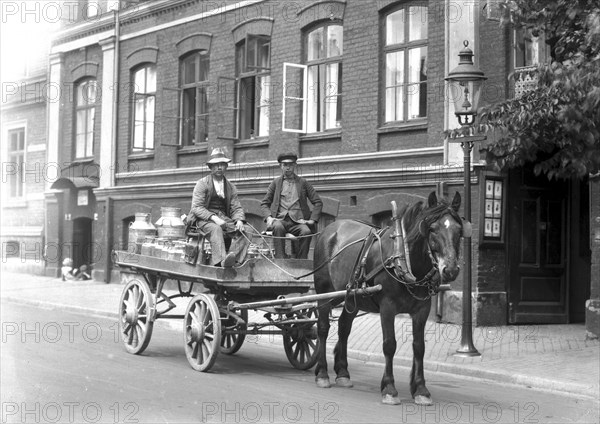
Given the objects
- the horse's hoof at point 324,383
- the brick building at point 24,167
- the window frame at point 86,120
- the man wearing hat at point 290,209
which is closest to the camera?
the horse's hoof at point 324,383

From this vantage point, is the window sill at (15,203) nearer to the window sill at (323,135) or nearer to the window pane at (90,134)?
the window pane at (90,134)

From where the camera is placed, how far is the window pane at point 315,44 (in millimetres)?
19391

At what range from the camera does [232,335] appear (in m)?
11.9

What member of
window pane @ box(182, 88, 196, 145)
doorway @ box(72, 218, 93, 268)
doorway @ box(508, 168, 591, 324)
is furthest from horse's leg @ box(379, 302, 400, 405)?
doorway @ box(72, 218, 93, 268)

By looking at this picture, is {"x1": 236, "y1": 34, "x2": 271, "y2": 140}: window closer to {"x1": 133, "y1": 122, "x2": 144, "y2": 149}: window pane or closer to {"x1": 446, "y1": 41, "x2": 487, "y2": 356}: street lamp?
{"x1": 133, "y1": 122, "x2": 144, "y2": 149}: window pane

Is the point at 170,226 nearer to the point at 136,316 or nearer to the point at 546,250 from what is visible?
the point at 136,316

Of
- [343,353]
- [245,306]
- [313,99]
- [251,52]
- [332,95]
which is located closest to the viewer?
[343,353]

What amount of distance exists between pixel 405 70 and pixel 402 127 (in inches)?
44.2

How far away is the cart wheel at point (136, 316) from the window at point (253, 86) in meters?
9.27

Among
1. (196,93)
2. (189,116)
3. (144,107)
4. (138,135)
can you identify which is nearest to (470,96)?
(196,93)

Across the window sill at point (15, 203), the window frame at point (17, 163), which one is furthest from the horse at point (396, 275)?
the window frame at point (17, 163)

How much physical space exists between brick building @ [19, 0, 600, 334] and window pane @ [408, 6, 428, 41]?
0.04 metres

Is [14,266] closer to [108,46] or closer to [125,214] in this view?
[125,214]

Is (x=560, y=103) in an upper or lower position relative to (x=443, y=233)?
upper
